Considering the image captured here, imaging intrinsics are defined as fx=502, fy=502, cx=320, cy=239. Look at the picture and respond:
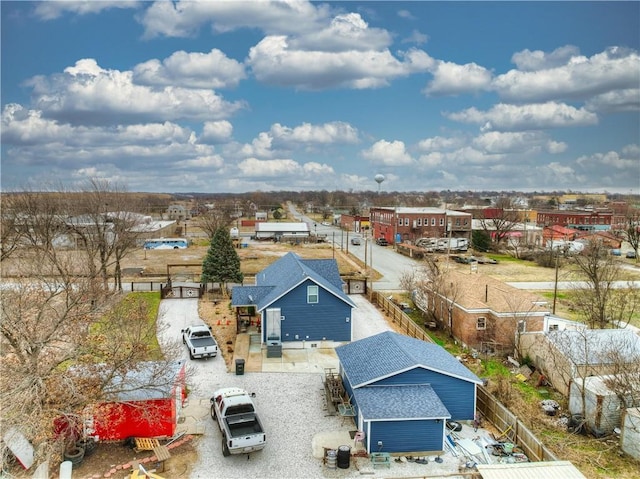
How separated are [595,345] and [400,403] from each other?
436 inches

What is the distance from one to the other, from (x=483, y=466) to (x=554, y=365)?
10.2m

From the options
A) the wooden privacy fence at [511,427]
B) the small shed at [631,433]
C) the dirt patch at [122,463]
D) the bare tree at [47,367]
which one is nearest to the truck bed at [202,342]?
the bare tree at [47,367]

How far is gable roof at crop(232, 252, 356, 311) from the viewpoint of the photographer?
27.2 m

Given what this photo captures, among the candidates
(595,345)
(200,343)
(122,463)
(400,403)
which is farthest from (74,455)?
(595,345)

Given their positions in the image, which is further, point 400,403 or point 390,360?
point 390,360

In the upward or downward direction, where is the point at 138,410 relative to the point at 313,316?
downward

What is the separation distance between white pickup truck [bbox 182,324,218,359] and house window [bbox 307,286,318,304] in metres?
5.47

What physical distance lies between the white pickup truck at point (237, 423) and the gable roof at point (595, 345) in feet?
44.2

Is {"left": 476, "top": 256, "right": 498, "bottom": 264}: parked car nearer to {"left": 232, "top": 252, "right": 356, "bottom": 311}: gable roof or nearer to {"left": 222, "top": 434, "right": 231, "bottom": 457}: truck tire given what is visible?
{"left": 232, "top": 252, "right": 356, "bottom": 311}: gable roof

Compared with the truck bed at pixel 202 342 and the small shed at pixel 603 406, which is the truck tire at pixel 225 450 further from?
the small shed at pixel 603 406

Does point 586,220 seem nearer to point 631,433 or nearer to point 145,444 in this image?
point 631,433

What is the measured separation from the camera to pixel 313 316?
2748 cm

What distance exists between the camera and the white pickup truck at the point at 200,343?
82.5 feet

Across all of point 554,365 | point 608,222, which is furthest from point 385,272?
point 608,222
